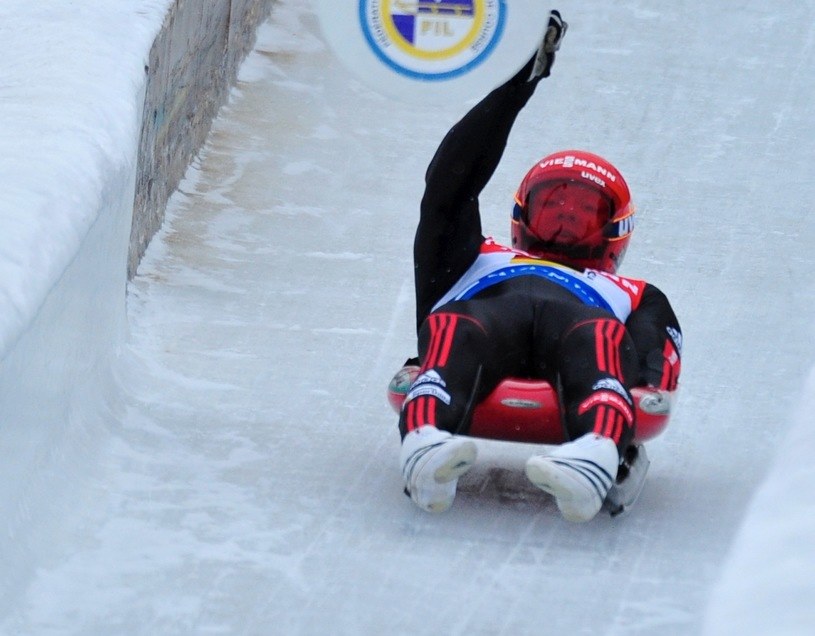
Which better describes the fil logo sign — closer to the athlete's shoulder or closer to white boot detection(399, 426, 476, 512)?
the athlete's shoulder

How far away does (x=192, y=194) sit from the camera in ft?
16.2

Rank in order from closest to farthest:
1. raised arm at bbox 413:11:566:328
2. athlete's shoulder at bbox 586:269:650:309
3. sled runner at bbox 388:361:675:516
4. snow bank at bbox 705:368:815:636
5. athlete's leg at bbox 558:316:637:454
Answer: snow bank at bbox 705:368:815:636 → athlete's leg at bbox 558:316:637:454 → sled runner at bbox 388:361:675:516 → raised arm at bbox 413:11:566:328 → athlete's shoulder at bbox 586:269:650:309

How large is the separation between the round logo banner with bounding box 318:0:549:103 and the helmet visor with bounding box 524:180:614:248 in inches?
16.8

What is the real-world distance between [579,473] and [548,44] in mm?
869

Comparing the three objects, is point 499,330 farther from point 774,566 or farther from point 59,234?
point 774,566

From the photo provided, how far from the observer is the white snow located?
2.59 metres

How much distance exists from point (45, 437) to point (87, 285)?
47 centimetres

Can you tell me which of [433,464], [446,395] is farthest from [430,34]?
[433,464]

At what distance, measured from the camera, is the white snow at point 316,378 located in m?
2.59

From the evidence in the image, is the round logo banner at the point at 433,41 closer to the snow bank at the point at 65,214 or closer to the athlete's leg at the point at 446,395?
the athlete's leg at the point at 446,395

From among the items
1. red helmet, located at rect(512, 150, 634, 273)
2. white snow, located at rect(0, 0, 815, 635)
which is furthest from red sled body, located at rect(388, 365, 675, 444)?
red helmet, located at rect(512, 150, 634, 273)

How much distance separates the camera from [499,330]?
3133mm

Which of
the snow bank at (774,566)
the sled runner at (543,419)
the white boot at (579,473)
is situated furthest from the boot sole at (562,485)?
the snow bank at (774,566)

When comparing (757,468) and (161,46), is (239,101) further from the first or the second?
(757,468)
